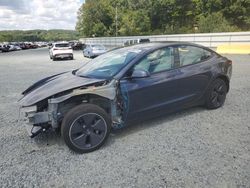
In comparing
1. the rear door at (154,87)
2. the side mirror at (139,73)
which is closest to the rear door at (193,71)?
the rear door at (154,87)

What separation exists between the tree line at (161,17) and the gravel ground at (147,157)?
32762mm

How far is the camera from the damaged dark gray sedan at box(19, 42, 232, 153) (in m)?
3.83

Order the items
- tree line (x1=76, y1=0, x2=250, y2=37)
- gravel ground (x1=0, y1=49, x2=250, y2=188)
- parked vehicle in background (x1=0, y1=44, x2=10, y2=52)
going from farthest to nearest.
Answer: tree line (x1=76, y1=0, x2=250, y2=37), parked vehicle in background (x1=0, y1=44, x2=10, y2=52), gravel ground (x1=0, y1=49, x2=250, y2=188)

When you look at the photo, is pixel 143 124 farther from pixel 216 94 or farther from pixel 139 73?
pixel 216 94

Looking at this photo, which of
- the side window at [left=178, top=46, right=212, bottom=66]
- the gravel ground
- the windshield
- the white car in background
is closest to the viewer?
the gravel ground

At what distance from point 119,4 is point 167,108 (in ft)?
243

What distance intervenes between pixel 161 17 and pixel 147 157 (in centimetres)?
6001

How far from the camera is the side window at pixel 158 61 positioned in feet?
14.7

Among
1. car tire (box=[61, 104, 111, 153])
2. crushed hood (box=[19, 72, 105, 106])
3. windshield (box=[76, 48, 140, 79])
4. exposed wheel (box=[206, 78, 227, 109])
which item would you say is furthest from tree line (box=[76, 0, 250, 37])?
car tire (box=[61, 104, 111, 153])

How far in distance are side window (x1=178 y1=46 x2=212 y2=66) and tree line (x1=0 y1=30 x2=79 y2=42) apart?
10431cm

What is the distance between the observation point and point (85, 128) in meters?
3.85

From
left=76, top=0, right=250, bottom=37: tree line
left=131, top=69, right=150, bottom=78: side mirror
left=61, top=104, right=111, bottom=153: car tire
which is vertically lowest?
left=61, top=104, right=111, bottom=153: car tire

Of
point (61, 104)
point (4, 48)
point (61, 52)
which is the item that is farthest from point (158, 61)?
point (4, 48)

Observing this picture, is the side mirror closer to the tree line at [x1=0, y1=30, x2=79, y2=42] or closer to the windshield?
the windshield
